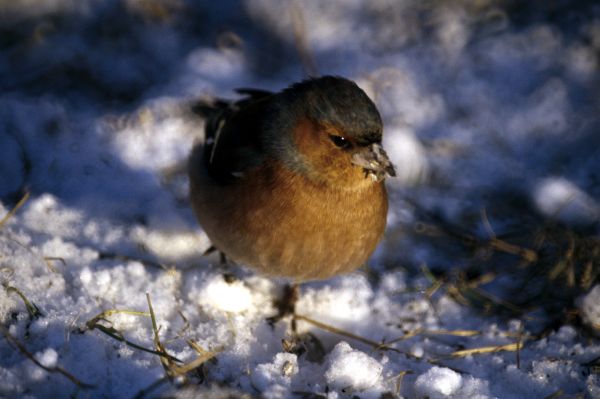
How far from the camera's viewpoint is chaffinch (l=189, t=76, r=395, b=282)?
2656 millimetres

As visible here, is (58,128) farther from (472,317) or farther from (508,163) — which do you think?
(508,163)

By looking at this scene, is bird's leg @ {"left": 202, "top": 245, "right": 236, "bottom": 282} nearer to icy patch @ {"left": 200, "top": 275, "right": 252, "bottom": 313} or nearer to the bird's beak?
icy patch @ {"left": 200, "top": 275, "right": 252, "bottom": 313}

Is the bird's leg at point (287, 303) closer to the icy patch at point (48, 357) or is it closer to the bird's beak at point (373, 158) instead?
the bird's beak at point (373, 158)

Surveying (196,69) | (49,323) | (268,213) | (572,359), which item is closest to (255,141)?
(268,213)

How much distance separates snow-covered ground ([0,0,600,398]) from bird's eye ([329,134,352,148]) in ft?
3.14

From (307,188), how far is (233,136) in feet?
2.14

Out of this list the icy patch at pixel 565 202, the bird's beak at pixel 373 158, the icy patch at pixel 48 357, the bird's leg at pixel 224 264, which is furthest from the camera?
the icy patch at pixel 565 202

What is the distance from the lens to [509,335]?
120 inches

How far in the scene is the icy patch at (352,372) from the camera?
2504 millimetres

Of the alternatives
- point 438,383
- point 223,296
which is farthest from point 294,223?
point 438,383

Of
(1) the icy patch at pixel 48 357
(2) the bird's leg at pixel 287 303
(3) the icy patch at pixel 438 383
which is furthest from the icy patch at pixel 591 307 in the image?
(1) the icy patch at pixel 48 357

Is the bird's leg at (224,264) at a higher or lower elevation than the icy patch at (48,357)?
higher

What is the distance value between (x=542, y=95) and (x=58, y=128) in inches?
136

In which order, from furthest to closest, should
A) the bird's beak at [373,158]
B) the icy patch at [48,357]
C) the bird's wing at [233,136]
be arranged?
the bird's wing at [233,136] < the bird's beak at [373,158] < the icy patch at [48,357]
